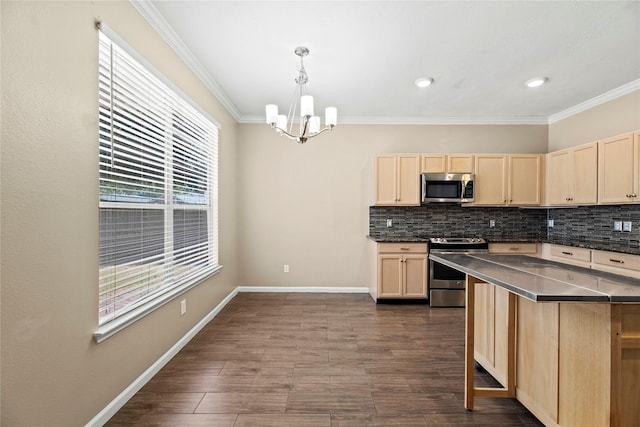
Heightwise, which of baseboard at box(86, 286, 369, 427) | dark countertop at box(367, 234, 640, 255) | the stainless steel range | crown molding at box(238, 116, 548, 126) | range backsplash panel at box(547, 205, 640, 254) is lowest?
baseboard at box(86, 286, 369, 427)

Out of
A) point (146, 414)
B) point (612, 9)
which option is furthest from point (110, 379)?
point (612, 9)

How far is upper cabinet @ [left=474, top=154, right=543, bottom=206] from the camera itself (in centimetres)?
415

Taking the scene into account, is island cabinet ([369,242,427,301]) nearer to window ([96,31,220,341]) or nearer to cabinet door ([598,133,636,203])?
cabinet door ([598,133,636,203])

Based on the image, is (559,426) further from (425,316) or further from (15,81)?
(15,81)

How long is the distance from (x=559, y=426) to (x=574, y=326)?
55cm

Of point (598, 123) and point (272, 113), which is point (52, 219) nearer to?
point (272, 113)

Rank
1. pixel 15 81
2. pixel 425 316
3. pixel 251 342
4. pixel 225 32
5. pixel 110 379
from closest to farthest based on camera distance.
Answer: pixel 15 81, pixel 110 379, pixel 225 32, pixel 251 342, pixel 425 316

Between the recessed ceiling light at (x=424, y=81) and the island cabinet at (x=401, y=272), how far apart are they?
2.02m

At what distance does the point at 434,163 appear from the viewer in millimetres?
4145

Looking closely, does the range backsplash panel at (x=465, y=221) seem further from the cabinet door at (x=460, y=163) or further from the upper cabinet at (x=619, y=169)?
the upper cabinet at (x=619, y=169)

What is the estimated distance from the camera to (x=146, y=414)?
1814 millimetres

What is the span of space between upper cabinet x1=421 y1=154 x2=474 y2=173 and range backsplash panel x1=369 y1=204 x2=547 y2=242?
61 centimetres

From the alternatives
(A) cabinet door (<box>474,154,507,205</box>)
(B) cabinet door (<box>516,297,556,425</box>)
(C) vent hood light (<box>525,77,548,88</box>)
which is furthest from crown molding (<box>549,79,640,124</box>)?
(B) cabinet door (<box>516,297,556,425</box>)

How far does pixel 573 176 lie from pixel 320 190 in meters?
3.32
